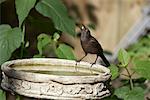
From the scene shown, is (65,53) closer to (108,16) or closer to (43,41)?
(43,41)

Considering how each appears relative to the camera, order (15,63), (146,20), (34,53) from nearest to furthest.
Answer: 1. (15,63)
2. (34,53)
3. (146,20)

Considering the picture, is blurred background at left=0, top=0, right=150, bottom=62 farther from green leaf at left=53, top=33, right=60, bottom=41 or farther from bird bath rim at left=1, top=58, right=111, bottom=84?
bird bath rim at left=1, top=58, right=111, bottom=84

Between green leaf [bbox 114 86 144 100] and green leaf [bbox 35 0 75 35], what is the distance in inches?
15.2

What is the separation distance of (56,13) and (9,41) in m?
0.28

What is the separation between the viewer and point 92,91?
1.95 metres

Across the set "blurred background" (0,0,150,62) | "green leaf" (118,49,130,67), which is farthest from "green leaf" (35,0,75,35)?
"blurred background" (0,0,150,62)

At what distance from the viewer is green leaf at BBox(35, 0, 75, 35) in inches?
96.0

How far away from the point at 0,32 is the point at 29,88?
626 millimetres

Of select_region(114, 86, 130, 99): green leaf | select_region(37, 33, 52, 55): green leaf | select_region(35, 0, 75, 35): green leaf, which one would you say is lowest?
select_region(114, 86, 130, 99): green leaf

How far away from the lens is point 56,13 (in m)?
2.49

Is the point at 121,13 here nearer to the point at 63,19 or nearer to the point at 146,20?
the point at 146,20

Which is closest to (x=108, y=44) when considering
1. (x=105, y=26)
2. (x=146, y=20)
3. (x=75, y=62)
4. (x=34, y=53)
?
(x=105, y=26)

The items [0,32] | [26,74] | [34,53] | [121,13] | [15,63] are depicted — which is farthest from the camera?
[121,13]

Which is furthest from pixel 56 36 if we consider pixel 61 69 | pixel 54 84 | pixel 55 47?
pixel 54 84
